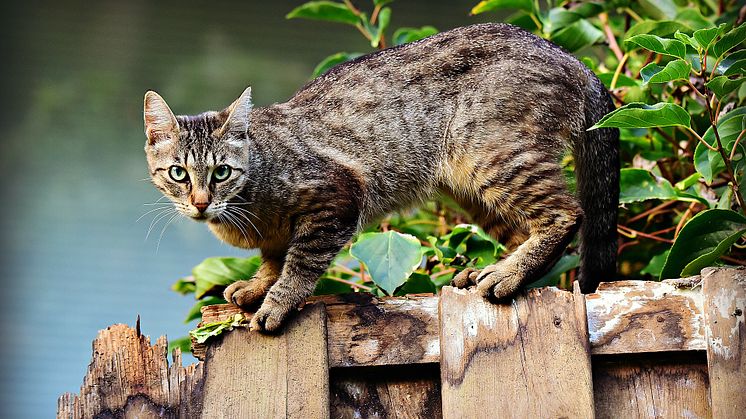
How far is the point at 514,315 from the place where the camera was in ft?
7.96

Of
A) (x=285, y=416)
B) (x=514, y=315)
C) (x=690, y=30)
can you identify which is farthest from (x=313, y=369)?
(x=690, y=30)

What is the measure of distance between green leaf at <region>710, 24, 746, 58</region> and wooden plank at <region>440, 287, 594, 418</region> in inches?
32.1

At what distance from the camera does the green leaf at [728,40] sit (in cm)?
245

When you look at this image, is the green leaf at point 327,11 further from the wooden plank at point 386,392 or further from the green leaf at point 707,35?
the wooden plank at point 386,392

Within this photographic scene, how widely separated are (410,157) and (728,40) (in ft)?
3.84

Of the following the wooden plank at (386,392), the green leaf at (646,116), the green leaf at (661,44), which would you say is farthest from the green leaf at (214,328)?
the green leaf at (661,44)

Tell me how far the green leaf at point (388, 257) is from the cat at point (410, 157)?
0.20 m

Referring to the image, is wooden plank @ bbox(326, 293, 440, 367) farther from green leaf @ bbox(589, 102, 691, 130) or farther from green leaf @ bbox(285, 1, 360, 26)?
green leaf @ bbox(285, 1, 360, 26)

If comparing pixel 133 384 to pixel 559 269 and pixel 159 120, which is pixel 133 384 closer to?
pixel 159 120

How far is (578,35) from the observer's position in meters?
3.66

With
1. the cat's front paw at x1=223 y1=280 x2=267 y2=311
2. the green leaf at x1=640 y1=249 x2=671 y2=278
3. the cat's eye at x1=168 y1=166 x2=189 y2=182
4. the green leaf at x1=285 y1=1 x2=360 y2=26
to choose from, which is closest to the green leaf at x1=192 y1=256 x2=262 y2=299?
the cat's front paw at x1=223 y1=280 x2=267 y2=311

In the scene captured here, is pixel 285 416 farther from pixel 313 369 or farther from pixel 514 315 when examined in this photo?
pixel 514 315

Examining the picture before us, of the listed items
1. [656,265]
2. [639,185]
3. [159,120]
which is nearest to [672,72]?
[639,185]

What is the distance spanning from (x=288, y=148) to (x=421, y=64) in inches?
23.4
